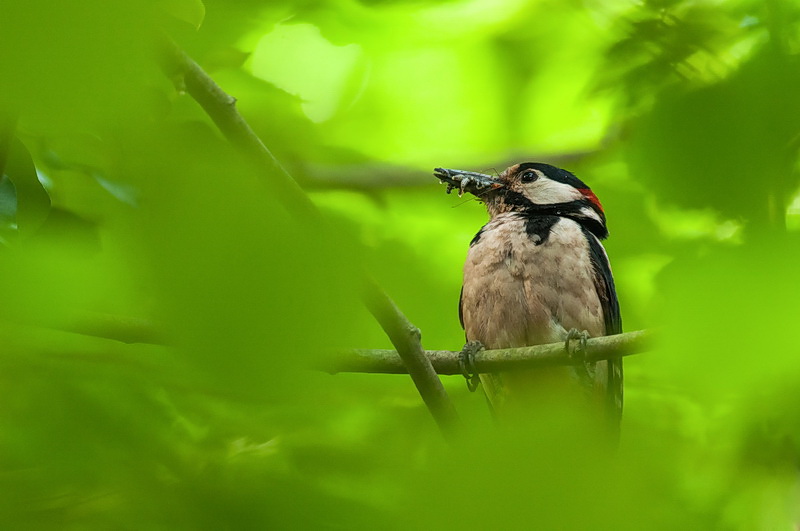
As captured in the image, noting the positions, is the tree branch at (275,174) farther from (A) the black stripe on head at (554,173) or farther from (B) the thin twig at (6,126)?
(A) the black stripe on head at (554,173)

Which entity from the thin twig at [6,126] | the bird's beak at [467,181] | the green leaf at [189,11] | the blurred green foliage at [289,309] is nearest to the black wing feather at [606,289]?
the bird's beak at [467,181]

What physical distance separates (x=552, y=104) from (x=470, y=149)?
0.95 m

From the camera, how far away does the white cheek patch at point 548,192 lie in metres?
5.79

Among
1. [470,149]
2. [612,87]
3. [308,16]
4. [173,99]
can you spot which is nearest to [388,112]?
[470,149]

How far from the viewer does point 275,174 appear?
1946 millimetres

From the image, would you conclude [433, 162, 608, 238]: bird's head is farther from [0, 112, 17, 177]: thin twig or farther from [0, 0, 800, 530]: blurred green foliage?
[0, 112, 17, 177]: thin twig

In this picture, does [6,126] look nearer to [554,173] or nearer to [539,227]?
[539,227]

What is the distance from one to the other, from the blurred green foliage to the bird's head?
6.45 feet

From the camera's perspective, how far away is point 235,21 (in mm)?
2244

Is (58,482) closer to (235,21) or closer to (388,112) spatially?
(235,21)

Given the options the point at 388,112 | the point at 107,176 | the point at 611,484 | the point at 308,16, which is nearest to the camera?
the point at 611,484

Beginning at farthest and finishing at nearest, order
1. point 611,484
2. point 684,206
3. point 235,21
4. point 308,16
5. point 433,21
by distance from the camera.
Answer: point 433,21 < point 308,16 < point 235,21 < point 684,206 < point 611,484

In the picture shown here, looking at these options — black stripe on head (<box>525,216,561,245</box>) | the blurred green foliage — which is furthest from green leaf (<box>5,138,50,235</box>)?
black stripe on head (<box>525,216,561,245</box>)

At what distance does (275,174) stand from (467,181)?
3739 mm
